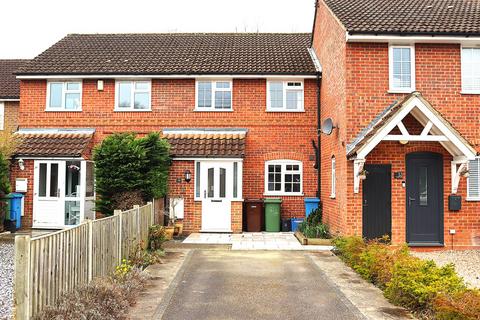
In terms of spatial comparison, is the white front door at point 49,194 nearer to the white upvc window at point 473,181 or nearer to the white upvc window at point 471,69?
the white upvc window at point 473,181

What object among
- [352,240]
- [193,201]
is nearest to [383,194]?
[352,240]

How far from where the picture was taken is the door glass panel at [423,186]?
516 inches

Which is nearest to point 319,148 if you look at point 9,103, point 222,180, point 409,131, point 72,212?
point 222,180

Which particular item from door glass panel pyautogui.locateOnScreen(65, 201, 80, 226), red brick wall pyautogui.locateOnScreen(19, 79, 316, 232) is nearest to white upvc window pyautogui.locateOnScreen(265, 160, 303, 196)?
red brick wall pyautogui.locateOnScreen(19, 79, 316, 232)

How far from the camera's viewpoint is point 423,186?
516 inches

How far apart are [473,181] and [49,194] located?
13909 mm

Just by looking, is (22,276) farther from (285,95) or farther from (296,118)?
(285,95)

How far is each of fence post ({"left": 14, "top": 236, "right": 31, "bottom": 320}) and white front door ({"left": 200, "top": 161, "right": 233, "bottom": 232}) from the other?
1162 centimetres

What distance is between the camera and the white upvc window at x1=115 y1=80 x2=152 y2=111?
18172 mm

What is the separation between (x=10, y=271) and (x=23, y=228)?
7.79 metres

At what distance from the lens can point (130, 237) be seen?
10.1 m

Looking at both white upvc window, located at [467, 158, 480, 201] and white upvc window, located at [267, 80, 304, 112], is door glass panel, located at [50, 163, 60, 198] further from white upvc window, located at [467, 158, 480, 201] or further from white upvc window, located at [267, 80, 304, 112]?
white upvc window, located at [467, 158, 480, 201]

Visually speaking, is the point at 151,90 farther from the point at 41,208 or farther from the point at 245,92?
the point at 41,208

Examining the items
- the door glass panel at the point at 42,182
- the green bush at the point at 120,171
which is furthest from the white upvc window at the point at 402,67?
the door glass panel at the point at 42,182
